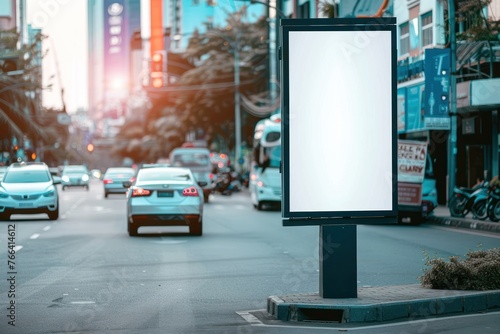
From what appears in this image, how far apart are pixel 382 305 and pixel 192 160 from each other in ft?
142

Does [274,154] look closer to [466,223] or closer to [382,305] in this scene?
[466,223]

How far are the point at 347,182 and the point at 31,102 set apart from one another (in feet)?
223

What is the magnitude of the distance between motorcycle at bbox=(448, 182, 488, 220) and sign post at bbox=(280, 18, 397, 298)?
18782 millimetres

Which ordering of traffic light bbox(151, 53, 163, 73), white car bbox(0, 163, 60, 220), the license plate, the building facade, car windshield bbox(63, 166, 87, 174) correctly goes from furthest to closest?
1. car windshield bbox(63, 166, 87, 174)
2. traffic light bbox(151, 53, 163, 73)
3. the building facade
4. white car bbox(0, 163, 60, 220)
5. the license plate

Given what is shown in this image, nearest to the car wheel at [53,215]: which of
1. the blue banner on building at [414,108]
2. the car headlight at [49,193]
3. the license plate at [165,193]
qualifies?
the car headlight at [49,193]

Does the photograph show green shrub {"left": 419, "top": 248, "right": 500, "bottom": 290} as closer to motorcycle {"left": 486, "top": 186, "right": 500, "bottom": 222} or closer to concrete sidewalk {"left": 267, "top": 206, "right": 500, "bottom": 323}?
concrete sidewalk {"left": 267, "top": 206, "right": 500, "bottom": 323}

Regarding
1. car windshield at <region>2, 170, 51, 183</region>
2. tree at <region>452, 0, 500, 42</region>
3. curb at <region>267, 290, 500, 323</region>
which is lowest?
curb at <region>267, 290, 500, 323</region>

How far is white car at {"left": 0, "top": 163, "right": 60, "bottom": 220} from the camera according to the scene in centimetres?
3106

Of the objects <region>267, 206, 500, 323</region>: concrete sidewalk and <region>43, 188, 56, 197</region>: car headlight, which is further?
<region>43, 188, 56, 197</region>: car headlight

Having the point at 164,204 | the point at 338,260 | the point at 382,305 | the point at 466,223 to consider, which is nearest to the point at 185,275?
the point at 338,260

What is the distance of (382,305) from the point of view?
11.0 m

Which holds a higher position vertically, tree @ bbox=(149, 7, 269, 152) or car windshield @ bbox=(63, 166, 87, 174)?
tree @ bbox=(149, 7, 269, 152)

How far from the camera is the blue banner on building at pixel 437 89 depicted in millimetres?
34531

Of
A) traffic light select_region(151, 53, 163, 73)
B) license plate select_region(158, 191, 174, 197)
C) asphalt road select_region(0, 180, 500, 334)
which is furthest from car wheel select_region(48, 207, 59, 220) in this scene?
traffic light select_region(151, 53, 163, 73)
